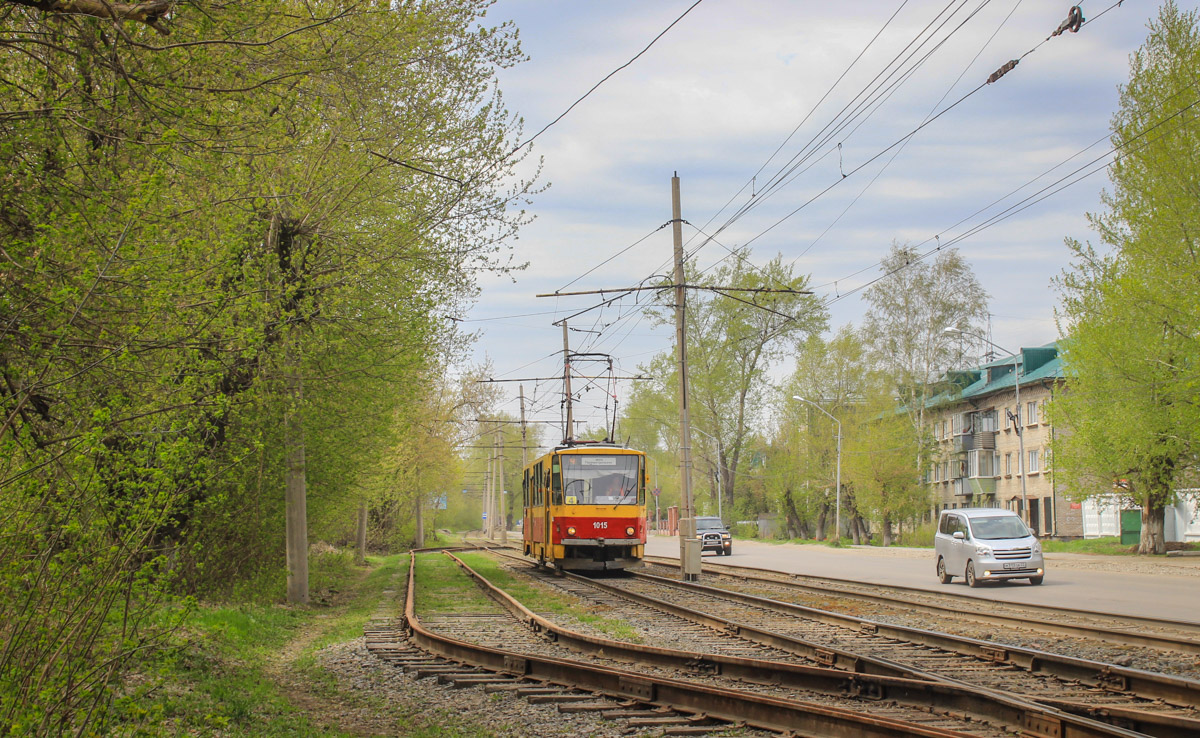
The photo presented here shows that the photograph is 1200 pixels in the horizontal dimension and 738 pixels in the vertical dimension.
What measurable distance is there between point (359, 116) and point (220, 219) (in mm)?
5853

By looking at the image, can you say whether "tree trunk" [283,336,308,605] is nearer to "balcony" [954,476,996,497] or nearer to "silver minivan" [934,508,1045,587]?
"silver minivan" [934,508,1045,587]

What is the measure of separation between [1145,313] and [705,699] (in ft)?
88.8

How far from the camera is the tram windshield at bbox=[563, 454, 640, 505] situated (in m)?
26.1

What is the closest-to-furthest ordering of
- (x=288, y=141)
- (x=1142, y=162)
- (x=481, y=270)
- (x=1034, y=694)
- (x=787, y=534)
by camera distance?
(x=1034, y=694), (x=288, y=141), (x=481, y=270), (x=1142, y=162), (x=787, y=534)

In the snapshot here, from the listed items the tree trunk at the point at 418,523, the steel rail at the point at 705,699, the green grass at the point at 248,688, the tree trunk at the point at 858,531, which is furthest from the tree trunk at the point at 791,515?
the steel rail at the point at 705,699

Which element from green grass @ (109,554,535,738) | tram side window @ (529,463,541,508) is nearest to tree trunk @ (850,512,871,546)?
tram side window @ (529,463,541,508)

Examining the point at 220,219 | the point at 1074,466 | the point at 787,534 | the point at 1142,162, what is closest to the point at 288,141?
the point at 220,219

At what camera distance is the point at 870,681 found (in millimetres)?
8180

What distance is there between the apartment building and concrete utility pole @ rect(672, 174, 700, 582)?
34.2m

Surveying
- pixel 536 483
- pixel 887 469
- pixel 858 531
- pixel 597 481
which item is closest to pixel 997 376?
pixel 858 531

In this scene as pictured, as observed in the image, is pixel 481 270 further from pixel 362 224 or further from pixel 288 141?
pixel 288 141

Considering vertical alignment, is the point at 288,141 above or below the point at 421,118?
below

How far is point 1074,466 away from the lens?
35875mm

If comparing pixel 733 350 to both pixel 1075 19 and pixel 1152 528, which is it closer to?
pixel 1152 528
